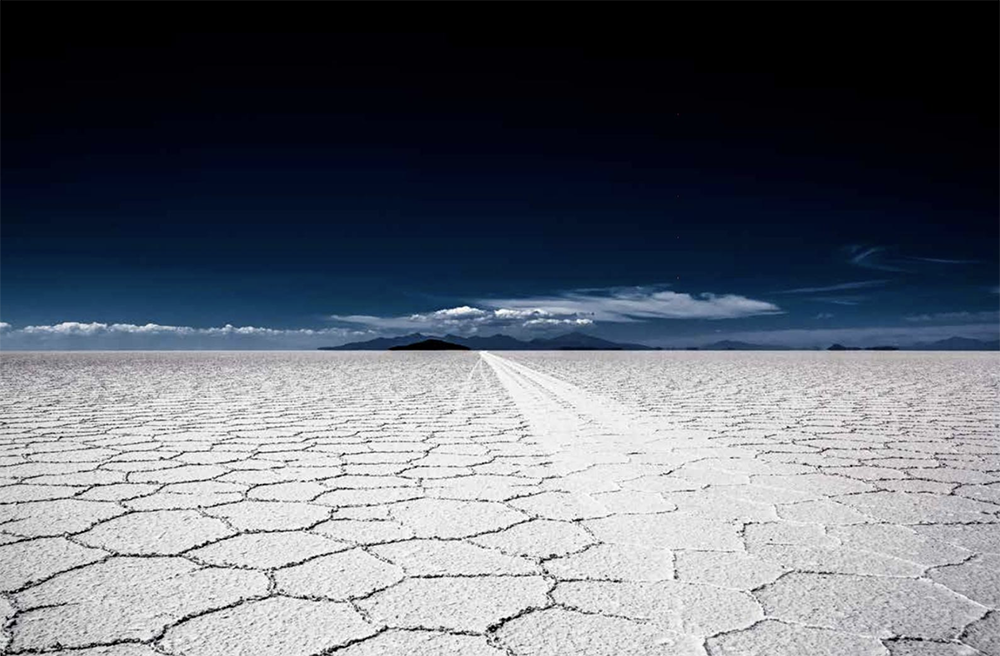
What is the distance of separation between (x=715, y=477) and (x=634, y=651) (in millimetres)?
1575

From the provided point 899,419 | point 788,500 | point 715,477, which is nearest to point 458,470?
point 715,477

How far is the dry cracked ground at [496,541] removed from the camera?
1.17 metres

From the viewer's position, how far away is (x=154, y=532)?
5.77 feet

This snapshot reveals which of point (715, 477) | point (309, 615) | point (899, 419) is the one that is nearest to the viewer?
point (309, 615)

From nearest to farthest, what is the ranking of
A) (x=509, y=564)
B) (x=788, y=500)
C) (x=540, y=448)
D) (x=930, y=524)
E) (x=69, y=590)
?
1. (x=69, y=590)
2. (x=509, y=564)
3. (x=930, y=524)
4. (x=788, y=500)
5. (x=540, y=448)

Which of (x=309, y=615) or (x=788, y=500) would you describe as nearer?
(x=309, y=615)

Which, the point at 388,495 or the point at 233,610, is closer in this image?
the point at 233,610

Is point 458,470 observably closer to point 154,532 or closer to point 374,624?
point 154,532

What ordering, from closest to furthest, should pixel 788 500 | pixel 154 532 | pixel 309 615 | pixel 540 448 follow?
pixel 309 615 → pixel 154 532 → pixel 788 500 → pixel 540 448

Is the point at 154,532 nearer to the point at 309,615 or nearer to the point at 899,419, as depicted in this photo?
the point at 309,615

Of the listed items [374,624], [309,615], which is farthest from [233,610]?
[374,624]

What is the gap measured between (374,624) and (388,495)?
3.36 feet

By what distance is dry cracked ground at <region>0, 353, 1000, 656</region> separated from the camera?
3.83ft

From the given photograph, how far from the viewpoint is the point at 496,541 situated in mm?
1706
